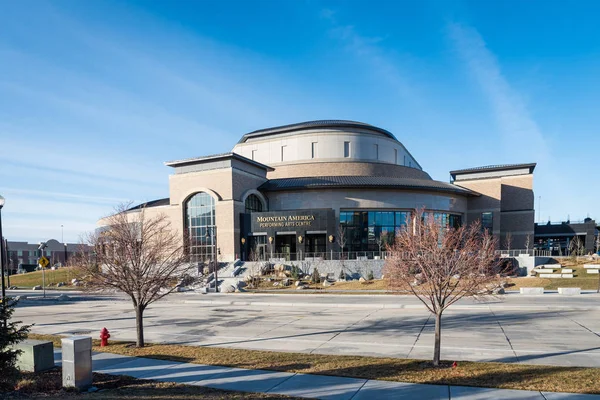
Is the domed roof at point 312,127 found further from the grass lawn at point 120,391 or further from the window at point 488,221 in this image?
the grass lawn at point 120,391

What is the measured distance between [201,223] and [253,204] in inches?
285

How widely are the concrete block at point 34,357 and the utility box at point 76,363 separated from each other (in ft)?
6.56

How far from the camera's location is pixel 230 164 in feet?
148

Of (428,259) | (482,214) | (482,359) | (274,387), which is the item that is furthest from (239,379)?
(482,214)

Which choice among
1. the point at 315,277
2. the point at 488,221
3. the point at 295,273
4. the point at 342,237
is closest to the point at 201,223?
the point at 295,273

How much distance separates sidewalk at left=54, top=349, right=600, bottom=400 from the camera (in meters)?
7.46

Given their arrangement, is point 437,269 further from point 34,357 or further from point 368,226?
point 368,226

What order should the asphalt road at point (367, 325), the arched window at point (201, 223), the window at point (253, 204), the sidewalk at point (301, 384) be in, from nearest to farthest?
the sidewalk at point (301, 384) → the asphalt road at point (367, 325) → the arched window at point (201, 223) → the window at point (253, 204)

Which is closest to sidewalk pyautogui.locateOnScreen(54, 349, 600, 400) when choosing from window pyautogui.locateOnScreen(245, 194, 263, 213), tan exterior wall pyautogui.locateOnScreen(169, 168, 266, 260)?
tan exterior wall pyautogui.locateOnScreen(169, 168, 266, 260)

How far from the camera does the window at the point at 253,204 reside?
48344 mm

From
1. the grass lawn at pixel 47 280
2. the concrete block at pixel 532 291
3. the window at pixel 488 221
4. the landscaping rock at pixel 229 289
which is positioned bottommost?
the grass lawn at pixel 47 280

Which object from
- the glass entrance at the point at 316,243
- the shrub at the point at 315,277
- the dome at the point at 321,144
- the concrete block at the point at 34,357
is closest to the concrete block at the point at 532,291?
the shrub at the point at 315,277

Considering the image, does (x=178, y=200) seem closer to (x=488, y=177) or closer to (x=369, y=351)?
(x=369, y=351)

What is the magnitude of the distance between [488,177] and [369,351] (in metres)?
53.4
